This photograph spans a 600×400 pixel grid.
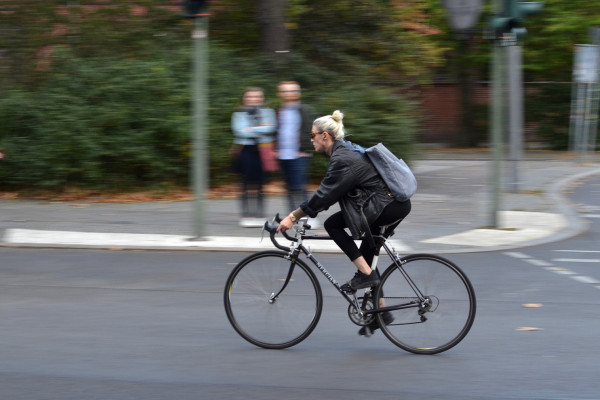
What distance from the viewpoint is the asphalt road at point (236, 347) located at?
522 centimetres

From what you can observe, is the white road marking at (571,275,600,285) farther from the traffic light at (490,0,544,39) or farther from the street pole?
the street pole

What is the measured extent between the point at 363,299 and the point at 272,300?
24.2 inches

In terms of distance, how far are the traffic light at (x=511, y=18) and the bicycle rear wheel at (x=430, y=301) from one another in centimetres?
618

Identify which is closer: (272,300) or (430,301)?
(430,301)

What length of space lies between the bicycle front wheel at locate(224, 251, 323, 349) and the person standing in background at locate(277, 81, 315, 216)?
4854mm

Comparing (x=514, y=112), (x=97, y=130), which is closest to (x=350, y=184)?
(x=97, y=130)

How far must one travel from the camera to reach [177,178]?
618 inches

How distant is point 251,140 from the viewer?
11.4m

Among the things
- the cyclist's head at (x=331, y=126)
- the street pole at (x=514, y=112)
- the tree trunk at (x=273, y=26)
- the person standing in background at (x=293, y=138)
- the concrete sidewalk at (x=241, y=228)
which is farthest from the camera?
the tree trunk at (x=273, y=26)

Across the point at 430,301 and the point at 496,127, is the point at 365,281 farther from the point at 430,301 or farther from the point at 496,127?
the point at 496,127

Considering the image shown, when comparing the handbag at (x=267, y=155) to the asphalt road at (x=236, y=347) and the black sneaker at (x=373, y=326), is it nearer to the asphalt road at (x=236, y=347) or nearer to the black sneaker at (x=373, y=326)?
the asphalt road at (x=236, y=347)

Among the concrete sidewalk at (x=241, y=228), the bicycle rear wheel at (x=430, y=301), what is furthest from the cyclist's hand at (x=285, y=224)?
the concrete sidewalk at (x=241, y=228)

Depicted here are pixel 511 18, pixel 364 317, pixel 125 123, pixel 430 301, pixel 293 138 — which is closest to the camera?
pixel 430 301

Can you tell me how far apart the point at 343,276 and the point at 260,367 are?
3290 mm
